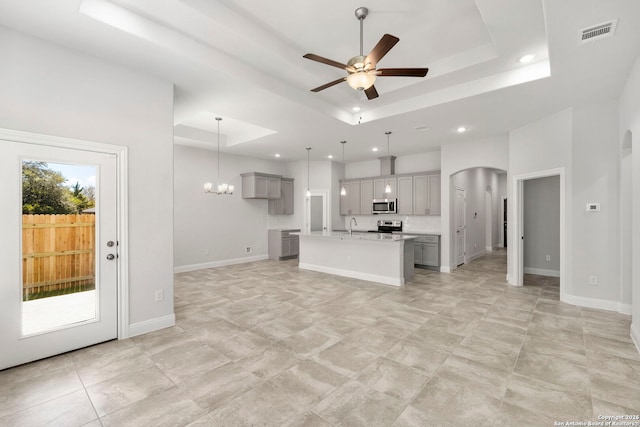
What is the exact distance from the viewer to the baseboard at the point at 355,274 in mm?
5446

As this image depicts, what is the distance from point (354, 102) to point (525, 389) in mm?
4318

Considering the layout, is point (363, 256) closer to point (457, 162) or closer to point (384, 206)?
point (384, 206)

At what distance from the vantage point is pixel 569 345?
2.99 meters

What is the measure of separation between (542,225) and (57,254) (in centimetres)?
835

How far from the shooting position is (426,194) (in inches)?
285

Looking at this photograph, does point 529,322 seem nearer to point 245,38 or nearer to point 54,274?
point 245,38

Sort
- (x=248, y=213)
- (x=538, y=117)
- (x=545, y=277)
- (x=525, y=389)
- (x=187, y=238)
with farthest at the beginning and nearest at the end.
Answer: (x=248, y=213) < (x=187, y=238) < (x=545, y=277) < (x=538, y=117) < (x=525, y=389)

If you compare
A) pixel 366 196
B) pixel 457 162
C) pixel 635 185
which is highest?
pixel 457 162

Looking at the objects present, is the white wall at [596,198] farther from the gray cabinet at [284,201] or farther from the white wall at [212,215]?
the white wall at [212,215]

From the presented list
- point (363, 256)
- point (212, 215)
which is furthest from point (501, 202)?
point (212, 215)

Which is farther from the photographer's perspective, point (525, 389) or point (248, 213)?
point (248, 213)

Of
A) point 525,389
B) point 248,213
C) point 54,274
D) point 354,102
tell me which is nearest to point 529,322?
point 525,389

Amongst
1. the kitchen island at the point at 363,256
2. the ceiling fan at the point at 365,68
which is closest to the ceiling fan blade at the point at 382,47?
the ceiling fan at the point at 365,68

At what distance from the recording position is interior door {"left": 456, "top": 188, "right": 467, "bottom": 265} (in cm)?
727
